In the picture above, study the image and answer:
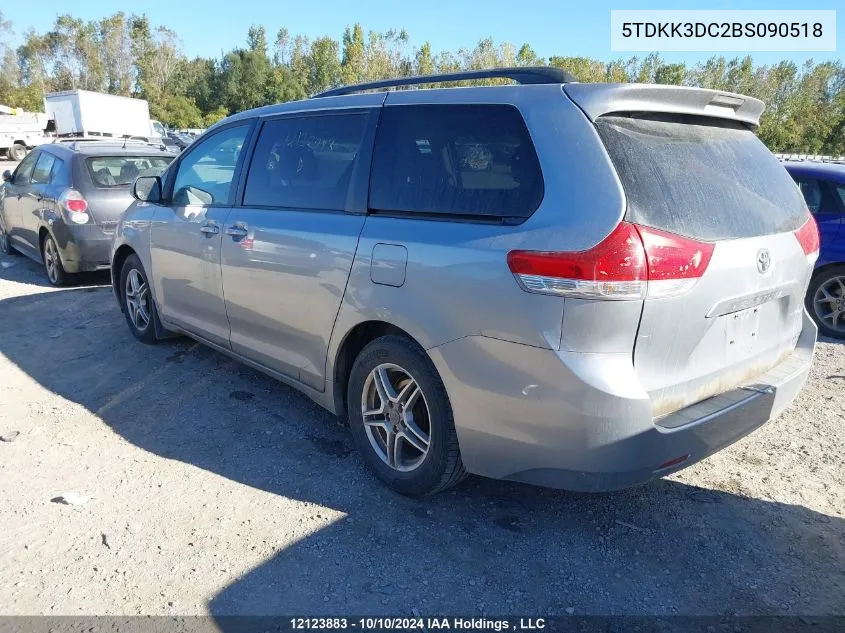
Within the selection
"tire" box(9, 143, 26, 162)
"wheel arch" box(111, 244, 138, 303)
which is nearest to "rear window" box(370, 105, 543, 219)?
"wheel arch" box(111, 244, 138, 303)

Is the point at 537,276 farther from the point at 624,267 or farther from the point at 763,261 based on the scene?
the point at 763,261

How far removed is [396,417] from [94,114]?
107ft

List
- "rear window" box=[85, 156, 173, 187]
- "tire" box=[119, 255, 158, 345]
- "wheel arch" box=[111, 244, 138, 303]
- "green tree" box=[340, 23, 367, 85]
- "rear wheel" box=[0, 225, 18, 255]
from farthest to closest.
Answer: "green tree" box=[340, 23, 367, 85]
"rear wheel" box=[0, 225, 18, 255]
"rear window" box=[85, 156, 173, 187]
"wheel arch" box=[111, 244, 138, 303]
"tire" box=[119, 255, 158, 345]

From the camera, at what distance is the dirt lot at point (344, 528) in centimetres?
248

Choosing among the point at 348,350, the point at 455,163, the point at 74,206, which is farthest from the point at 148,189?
the point at 455,163

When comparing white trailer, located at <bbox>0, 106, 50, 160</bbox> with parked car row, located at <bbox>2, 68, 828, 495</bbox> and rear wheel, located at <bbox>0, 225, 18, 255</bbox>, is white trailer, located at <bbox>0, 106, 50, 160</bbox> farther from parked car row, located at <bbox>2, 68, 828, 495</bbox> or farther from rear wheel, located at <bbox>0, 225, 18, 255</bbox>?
parked car row, located at <bbox>2, 68, 828, 495</bbox>

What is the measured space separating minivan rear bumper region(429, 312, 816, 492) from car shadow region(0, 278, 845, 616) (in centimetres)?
40

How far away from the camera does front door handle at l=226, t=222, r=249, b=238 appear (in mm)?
3781

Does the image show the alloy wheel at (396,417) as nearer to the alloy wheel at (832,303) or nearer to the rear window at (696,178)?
the rear window at (696,178)

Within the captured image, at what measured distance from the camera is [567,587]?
2.53 m

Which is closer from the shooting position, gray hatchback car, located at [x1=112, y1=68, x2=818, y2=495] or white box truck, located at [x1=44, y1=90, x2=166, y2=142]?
gray hatchback car, located at [x1=112, y1=68, x2=818, y2=495]

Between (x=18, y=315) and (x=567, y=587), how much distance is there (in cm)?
608

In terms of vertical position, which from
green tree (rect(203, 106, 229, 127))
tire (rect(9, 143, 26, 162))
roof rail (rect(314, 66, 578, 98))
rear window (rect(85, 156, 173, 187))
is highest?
green tree (rect(203, 106, 229, 127))

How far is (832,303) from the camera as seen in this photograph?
237 inches
